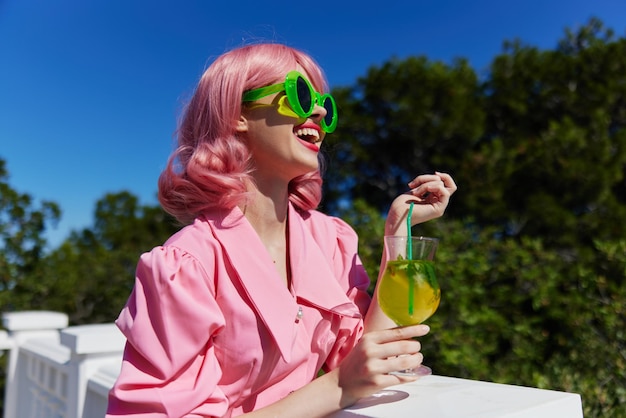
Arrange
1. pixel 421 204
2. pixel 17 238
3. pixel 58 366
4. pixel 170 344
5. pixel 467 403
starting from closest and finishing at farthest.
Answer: pixel 467 403 < pixel 170 344 < pixel 421 204 < pixel 58 366 < pixel 17 238

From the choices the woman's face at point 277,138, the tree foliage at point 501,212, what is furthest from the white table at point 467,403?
the tree foliage at point 501,212

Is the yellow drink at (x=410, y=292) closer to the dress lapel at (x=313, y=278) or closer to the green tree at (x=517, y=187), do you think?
the dress lapel at (x=313, y=278)

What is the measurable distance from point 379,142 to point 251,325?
291 inches

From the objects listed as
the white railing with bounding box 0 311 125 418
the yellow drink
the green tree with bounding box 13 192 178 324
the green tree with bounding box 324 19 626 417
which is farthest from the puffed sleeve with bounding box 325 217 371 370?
the green tree with bounding box 13 192 178 324

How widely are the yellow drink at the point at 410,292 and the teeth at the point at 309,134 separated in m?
0.48

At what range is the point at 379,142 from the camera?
845cm

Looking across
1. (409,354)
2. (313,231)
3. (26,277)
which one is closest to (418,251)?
(409,354)

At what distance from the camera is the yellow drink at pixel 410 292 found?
1.18 metres

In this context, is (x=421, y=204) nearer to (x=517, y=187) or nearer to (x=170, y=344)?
(x=170, y=344)

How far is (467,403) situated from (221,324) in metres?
0.56

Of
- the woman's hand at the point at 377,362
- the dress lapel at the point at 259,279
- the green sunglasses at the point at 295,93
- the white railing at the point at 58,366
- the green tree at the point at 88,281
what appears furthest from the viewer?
the green tree at the point at 88,281

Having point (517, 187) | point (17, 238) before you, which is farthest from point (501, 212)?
point (17, 238)

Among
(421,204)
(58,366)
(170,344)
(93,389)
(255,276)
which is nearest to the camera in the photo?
(170,344)

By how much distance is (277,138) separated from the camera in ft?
4.79
